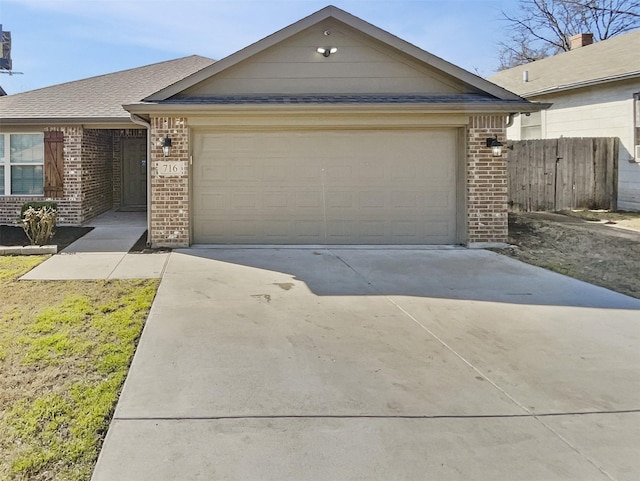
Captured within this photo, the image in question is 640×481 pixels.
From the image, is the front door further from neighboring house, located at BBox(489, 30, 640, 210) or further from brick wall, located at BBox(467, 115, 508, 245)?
neighboring house, located at BBox(489, 30, 640, 210)

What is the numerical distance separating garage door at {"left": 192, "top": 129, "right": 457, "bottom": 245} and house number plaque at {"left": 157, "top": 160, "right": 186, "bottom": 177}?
A: 1.10ft

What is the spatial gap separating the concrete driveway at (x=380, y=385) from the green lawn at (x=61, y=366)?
17cm

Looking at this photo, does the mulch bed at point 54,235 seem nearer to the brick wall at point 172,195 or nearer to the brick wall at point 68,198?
the brick wall at point 68,198

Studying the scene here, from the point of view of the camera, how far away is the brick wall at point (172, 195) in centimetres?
945

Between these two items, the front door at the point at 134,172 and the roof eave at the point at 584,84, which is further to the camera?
the front door at the point at 134,172

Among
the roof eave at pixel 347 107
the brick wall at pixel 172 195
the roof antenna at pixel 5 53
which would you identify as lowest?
the brick wall at pixel 172 195

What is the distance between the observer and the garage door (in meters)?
9.82

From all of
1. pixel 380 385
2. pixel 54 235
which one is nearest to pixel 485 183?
pixel 380 385

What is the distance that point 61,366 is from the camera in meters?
3.95

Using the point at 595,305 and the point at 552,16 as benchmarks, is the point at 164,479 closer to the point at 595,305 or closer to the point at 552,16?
the point at 595,305

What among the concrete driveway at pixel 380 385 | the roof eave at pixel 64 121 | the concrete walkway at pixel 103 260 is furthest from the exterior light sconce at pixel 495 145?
the roof eave at pixel 64 121

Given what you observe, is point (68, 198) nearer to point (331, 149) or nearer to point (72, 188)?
point (72, 188)

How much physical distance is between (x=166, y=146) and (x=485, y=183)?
19.6 ft

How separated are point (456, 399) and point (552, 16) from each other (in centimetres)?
3034
